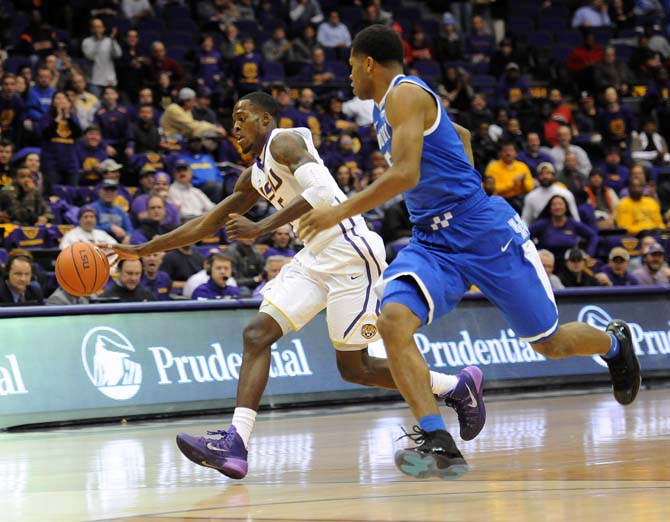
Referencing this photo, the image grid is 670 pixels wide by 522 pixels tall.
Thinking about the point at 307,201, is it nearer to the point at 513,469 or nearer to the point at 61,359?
the point at 513,469

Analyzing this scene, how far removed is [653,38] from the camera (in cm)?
2402

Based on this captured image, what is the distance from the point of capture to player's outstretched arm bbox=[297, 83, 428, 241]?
5766 mm

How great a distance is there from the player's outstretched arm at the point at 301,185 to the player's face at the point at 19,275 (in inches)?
207

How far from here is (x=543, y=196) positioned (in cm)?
1711

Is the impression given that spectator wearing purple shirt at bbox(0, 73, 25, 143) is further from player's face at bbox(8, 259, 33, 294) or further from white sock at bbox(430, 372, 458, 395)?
white sock at bbox(430, 372, 458, 395)

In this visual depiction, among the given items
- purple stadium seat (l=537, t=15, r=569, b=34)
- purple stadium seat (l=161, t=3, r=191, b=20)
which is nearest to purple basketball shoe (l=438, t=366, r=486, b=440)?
purple stadium seat (l=161, t=3, r=191, b=20)

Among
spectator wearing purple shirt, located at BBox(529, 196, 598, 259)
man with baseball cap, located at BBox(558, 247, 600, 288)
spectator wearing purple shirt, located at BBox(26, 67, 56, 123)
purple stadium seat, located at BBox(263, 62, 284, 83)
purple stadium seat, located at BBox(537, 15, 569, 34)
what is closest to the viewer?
man with baseball cap, located at BBox(558, 247, 600, 288)

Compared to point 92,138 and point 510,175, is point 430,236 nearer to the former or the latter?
point 92,138

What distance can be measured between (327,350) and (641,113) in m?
12.0

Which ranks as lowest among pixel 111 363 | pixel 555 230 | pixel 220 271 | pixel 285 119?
pixel 555 230

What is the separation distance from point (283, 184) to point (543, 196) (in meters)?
10.1

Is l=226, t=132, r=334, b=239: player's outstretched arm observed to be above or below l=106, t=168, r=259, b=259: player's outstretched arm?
above

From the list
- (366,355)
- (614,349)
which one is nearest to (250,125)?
(366,355)

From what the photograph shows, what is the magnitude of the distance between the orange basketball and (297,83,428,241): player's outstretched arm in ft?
7.13
